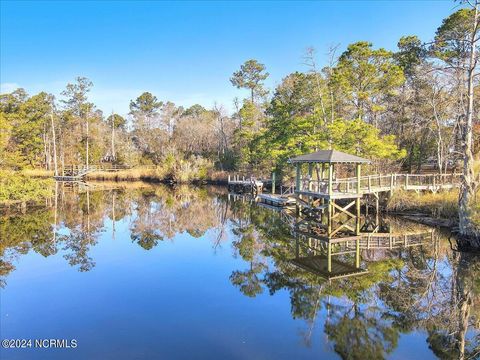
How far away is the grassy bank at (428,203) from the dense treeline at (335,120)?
2439 millimetres

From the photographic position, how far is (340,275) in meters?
11.3

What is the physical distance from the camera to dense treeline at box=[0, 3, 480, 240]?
2291 centimetres

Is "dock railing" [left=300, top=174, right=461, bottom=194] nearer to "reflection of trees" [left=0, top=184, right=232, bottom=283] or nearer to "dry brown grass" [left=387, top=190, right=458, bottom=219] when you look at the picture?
"dry brown grass" [left=387, top=190, right=458, bottom=219]

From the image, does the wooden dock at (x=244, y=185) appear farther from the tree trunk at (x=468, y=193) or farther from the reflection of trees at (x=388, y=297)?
the tree trunk at (x=468, y=193)

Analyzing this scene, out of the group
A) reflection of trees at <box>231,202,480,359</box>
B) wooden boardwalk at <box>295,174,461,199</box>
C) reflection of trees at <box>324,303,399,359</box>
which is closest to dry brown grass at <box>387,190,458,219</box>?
wooden boardwalk at <box>295,174,461,199</box>

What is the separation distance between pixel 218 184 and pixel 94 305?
111 ft

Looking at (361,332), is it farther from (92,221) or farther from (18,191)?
(18,191)

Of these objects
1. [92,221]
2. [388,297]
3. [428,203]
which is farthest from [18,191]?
[428,203]

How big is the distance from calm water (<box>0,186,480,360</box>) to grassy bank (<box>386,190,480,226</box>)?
3127 millimetres

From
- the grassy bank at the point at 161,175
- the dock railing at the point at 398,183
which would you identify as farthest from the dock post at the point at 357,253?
the grassy bank at the point at 161,175

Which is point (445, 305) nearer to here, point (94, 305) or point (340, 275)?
point (340, 275)

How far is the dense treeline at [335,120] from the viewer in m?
22.9

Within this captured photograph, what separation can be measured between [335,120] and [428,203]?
816 cm

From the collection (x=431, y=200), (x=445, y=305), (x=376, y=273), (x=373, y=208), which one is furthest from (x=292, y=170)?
(x=445, y=305)
